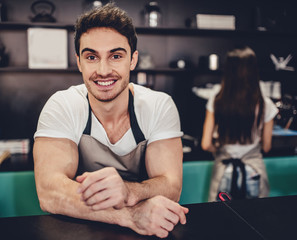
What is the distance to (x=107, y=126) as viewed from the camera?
156cm

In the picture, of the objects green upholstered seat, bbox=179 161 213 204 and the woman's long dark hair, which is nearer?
the woman's long dark hair

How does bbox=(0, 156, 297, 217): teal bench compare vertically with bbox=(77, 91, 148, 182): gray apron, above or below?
below

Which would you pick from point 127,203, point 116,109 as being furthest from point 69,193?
point 116,109

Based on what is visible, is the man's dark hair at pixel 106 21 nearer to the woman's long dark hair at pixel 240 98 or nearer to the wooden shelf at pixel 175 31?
the woman's long dark hair at pixel 240 98

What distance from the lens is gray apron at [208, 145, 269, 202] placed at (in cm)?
205

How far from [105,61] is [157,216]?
847 millimetres

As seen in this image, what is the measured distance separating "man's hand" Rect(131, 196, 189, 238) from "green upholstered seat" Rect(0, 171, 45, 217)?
1.49 m

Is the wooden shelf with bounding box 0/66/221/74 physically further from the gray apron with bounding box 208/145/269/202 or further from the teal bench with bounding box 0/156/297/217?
the gray apron with bounding box 208/145/269/202

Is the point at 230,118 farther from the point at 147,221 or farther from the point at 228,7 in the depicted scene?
the point at 228,7

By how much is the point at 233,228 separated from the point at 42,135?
920 millimetres

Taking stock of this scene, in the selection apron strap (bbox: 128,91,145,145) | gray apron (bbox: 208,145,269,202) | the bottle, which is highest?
the bottle

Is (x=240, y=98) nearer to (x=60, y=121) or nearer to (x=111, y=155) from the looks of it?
(x=111, y=155)

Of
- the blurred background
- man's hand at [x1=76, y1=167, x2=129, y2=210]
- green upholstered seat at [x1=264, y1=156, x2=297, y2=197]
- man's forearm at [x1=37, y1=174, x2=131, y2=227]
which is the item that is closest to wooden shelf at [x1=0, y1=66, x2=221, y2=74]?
the blurred background

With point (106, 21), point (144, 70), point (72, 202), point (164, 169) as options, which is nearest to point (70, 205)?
point (72, 202)
